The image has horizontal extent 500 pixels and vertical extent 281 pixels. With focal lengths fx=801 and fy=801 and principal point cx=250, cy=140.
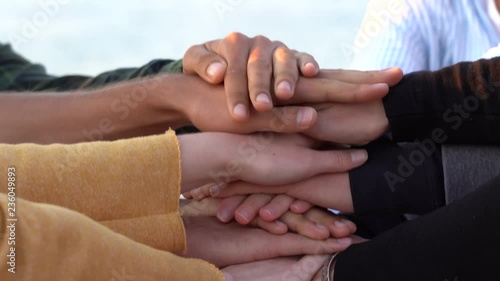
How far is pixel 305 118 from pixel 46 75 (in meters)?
0.95

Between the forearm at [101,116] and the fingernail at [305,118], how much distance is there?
19cm

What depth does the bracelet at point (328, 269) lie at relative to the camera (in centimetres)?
97

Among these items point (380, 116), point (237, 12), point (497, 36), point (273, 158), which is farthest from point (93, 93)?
point (237, 12)

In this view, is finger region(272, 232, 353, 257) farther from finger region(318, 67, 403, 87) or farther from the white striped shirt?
the white striped shirt

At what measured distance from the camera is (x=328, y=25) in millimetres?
2537

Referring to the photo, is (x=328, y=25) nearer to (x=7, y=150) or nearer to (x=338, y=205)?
(x=338, y=205)

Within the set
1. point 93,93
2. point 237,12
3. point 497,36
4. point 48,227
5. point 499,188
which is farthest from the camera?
point 237,12

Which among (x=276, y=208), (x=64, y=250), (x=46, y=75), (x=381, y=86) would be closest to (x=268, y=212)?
(x=276, y=208)

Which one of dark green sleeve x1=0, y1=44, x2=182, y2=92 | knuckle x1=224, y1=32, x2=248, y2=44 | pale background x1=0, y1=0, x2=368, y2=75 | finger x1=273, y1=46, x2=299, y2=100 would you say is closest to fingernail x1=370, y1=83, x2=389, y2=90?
finger x1=273, y1=46, x2=299, y2=100

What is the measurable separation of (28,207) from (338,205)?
452 mm

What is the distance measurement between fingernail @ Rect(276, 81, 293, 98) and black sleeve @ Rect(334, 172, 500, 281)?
0.23 m

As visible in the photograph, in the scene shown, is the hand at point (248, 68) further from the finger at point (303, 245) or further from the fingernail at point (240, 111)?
the finger at point (303, 245)

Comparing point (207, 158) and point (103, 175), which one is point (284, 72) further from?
point (103, 175)

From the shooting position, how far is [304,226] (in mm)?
1045
